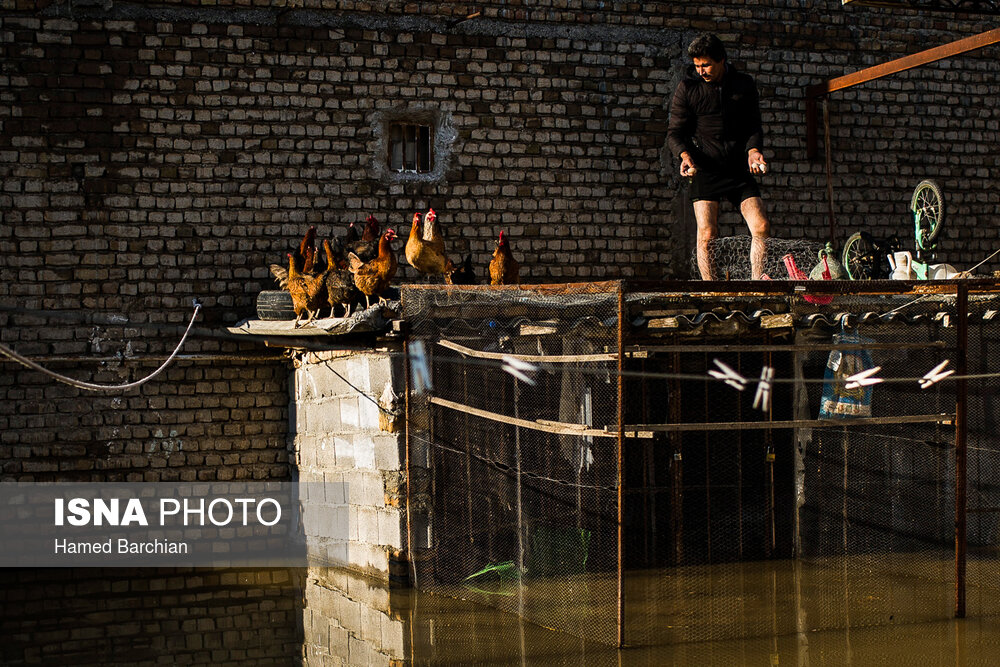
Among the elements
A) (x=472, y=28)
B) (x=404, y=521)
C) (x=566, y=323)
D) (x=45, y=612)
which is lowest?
(x=45, y=612)

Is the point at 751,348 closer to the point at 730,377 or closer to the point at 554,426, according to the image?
the point at 730,377

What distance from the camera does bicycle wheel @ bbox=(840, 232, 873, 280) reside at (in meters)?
10.4

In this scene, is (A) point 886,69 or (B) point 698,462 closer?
(B) point 698,462

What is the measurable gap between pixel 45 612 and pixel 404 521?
9.66 feet

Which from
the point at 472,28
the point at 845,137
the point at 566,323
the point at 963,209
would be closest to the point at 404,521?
the point at 566,323

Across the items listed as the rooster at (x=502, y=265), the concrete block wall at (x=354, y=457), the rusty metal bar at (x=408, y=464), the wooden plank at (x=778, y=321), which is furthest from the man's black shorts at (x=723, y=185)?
the concrete block wall at (x=354, y=457)

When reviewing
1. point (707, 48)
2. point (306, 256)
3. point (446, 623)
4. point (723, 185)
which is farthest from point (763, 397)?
point (306, 256)

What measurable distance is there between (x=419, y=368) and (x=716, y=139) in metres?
2.88

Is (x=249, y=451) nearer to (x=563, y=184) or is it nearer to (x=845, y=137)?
(x=563, y=184)

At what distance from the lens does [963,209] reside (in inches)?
511

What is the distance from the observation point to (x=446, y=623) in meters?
7.80

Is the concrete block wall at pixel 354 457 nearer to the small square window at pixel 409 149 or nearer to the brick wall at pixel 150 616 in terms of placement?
the brick wall at pixel 150 616

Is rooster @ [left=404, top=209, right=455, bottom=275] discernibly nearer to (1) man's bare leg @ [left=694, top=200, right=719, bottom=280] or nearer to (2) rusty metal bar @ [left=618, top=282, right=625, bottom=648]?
(1) man's bare leg @ [left=694, top=200, right=719, bottom=280]

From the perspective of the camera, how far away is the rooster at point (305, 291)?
9438 mm
